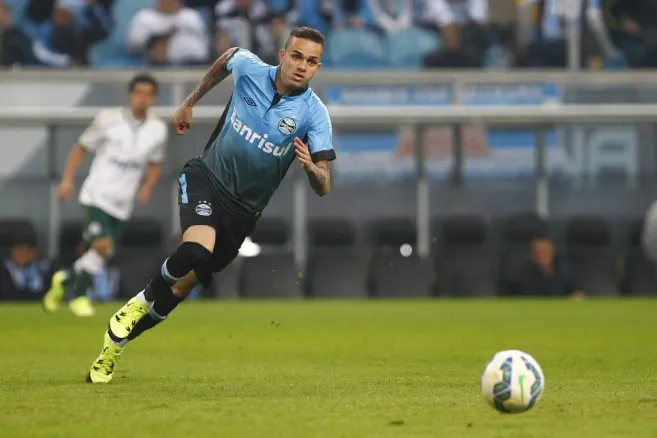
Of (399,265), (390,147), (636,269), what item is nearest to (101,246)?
(399,265)

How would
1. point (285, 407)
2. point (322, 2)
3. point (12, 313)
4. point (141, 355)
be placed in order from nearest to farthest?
point (285, 407) < point (141, 355) < point (12, 313) < point (322, 2)

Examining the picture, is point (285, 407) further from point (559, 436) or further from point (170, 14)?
point (170, 14)

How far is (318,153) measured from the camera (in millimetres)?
8273

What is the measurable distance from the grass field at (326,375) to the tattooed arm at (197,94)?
1.62 metres

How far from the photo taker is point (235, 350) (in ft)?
37.0

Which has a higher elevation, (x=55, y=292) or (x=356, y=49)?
(x=356, y=49)

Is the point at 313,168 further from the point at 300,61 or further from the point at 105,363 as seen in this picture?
the point at 105,363

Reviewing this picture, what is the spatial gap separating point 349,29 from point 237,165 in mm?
12881

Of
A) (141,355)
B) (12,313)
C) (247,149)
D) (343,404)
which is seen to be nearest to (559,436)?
(343,404)

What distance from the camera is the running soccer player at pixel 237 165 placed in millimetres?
8312

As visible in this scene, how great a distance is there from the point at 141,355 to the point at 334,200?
10444mm

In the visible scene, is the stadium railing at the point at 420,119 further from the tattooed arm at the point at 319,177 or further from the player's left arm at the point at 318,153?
the tattooed arm at the point at 319,177

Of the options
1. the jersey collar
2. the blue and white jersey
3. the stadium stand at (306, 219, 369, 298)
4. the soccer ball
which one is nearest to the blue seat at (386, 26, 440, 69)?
the stadium stand at (306, 219, 369, 298)

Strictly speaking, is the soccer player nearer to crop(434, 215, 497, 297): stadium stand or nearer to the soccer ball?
crop(434, 215, 497, 297): stadium stand
